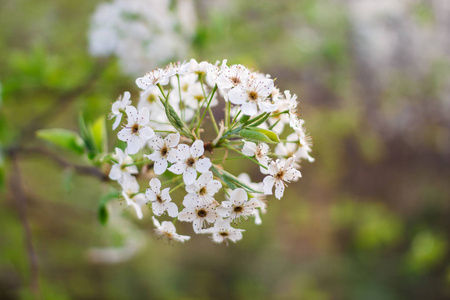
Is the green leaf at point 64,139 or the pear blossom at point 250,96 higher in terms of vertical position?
the green leaf at point 64,139

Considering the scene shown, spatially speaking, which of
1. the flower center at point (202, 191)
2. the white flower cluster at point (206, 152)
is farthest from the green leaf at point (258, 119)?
the flower center at point (202, 191)

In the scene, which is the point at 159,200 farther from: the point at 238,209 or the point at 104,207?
the point at 104,207

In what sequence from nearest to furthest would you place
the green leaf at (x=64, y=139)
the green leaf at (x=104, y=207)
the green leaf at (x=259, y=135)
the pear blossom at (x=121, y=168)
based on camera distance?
1. the green leaf at (x=259, y=135)
2. the pear blossom at (x=121, y=168)
3. the green leaf at (x=104, y=207)
4. the green leaf at (x=64, y=139)

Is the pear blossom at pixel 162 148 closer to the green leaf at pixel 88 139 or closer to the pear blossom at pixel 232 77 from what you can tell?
the pear blossom at pixel 232 77

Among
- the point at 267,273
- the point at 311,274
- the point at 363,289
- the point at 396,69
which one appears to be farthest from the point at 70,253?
the point at 396,69

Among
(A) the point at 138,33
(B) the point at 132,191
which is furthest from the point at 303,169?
(B) the point at 132,191

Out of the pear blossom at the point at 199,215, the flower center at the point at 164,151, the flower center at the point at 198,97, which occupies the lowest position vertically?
the pear blossom at the point at 199,215

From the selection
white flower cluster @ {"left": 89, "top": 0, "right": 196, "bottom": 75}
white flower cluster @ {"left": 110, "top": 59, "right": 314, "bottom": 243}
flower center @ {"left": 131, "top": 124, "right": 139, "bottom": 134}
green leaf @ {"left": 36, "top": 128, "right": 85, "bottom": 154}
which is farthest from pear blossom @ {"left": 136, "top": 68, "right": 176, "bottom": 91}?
white flower cluster @ {"left": 89, "top": 0, "right": 196, "bottom": 75}
